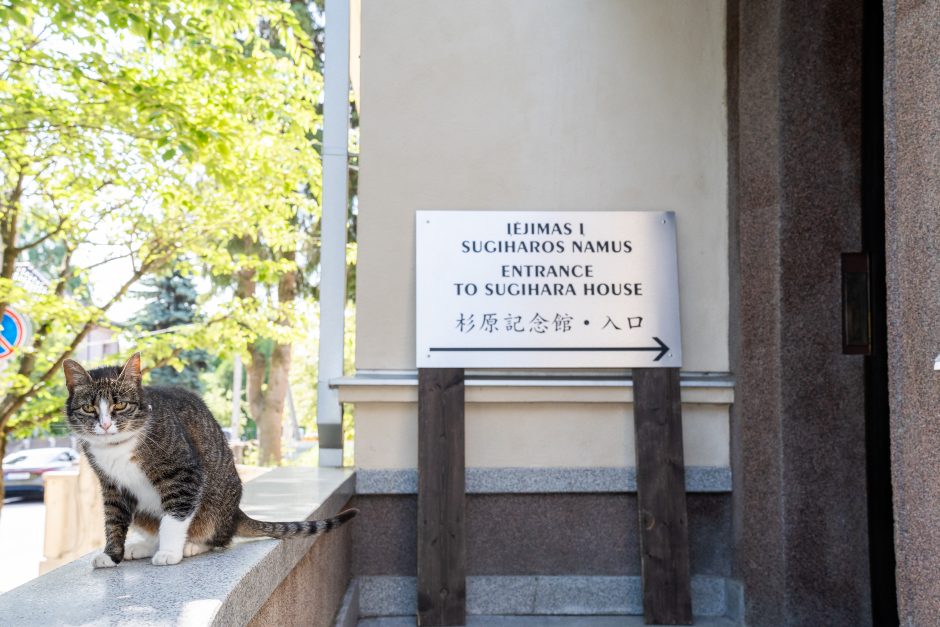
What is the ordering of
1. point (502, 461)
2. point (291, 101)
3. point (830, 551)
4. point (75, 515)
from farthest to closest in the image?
1. point (291, 101)
2. point (75, 515)
3. point (502, 461)
4. point (830, 551)

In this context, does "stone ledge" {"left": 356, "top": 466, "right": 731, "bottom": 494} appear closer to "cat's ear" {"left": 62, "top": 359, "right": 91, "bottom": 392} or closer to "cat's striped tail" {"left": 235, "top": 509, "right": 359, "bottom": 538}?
"cat's striped tail" {"left": 235, "top": 509, "right": 359, "bottom": 538}

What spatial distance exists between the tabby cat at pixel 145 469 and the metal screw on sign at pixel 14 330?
6764 millimetres

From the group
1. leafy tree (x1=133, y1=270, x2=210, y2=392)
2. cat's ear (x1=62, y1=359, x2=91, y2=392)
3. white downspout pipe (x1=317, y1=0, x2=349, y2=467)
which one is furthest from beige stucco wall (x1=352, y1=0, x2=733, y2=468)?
leafy tree (x1=133, y1=270, x2=210, y2=392)

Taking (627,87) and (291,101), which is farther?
(291,101)

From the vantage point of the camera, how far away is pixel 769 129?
371 cm

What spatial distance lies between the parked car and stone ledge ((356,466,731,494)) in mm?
17161

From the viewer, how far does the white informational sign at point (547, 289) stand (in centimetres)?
405

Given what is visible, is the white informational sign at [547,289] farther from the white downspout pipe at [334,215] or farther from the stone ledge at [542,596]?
the stone ledge at [542,596]

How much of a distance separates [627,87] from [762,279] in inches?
47.5

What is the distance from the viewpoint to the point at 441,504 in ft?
12.8

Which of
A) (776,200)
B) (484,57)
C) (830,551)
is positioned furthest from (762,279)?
(484,57)

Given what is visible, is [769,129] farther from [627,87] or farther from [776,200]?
[627,87]

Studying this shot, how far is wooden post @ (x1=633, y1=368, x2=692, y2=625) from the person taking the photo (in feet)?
12.7

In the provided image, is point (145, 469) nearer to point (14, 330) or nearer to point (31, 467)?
point (14, 330)
